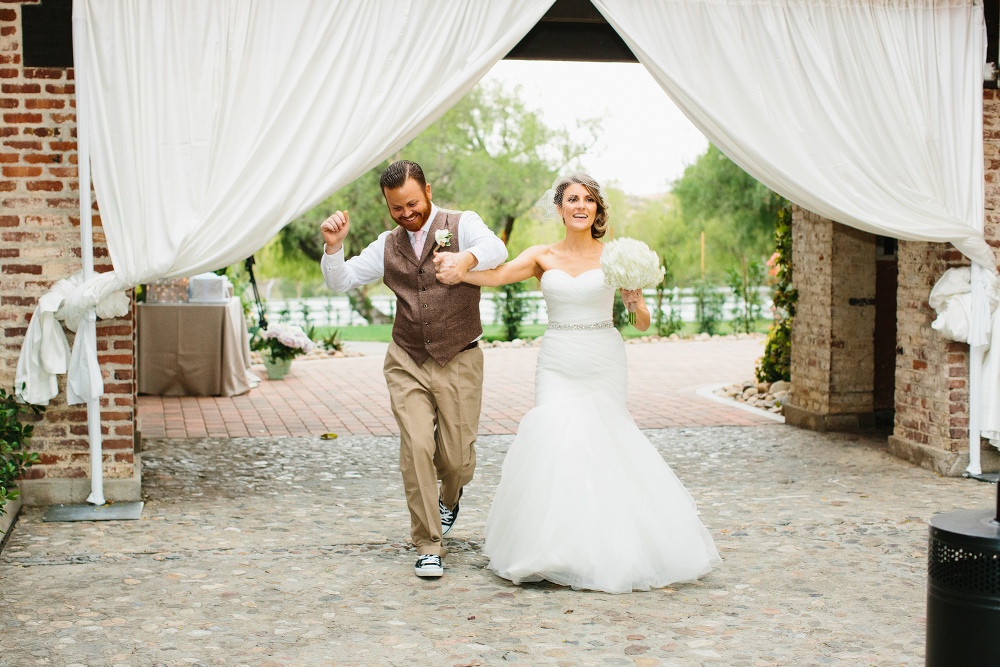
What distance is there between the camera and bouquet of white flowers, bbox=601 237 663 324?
4.31 metres

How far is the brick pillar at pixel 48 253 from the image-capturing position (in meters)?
5.52

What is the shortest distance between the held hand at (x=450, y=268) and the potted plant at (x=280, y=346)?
7686 millimetres

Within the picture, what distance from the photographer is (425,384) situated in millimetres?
4598

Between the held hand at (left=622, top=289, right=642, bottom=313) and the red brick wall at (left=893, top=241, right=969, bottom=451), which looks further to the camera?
the red brick wall at (left=893, top=241, right=969, bottom=451)

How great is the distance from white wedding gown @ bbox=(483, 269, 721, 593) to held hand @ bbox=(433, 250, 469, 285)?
1.81 ft

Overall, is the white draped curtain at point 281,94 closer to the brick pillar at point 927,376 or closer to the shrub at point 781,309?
the brick pillar at point 927,376

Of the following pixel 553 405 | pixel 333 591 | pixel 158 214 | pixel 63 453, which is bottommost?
pixel 333 591

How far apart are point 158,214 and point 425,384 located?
73.7 inches

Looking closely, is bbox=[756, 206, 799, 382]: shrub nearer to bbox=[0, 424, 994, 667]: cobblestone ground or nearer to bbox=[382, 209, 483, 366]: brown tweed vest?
bbox=[0, 424, 994, 667]: cobblestone ground

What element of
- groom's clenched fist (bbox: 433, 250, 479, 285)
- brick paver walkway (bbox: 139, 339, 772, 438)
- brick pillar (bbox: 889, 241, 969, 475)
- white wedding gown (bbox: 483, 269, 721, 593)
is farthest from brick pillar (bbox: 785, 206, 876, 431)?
groom's clenched fist (bbox: 433, 250, 479, 285)

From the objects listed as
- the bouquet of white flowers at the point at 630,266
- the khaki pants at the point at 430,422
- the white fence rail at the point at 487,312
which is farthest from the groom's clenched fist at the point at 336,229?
the white fence rail at the point at 487,312

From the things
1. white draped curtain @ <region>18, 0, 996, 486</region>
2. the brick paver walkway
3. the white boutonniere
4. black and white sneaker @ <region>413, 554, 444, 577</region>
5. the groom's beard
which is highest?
white draped curtain @ <region>18, 0, 996, 486</region>

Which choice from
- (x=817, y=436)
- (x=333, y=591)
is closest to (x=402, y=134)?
(x=333, y=591)

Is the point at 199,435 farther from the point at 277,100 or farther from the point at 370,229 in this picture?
the point at 370,229
